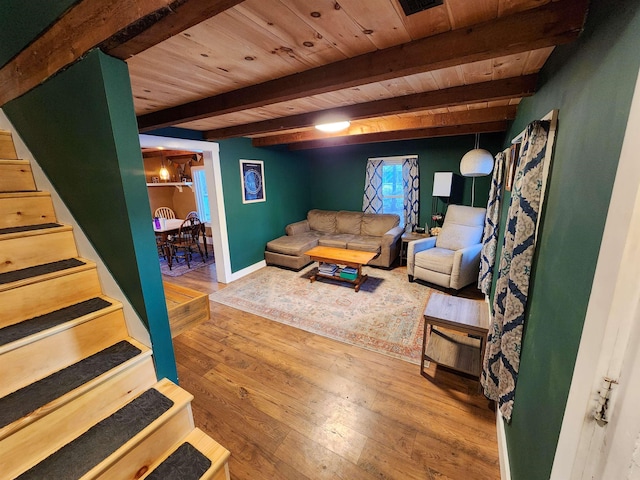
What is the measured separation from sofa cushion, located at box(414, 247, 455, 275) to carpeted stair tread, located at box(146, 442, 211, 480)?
10.6 feet

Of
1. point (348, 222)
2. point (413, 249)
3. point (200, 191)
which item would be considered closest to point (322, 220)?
point (348, 222)

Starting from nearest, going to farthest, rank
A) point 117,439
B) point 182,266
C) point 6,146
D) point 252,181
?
point 117,439
point 6,146
point 252,181
point 182,266

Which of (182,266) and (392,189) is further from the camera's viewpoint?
(392,189)

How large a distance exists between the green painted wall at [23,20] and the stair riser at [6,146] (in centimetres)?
39

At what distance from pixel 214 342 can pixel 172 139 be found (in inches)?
98.0

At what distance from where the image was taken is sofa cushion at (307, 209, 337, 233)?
539cm

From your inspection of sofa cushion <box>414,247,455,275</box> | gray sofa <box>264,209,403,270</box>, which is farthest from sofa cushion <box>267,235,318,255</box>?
sofa cushion <box>414,247,455,275</box>

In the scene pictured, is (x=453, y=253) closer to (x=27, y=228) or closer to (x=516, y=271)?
(x=516, y=271)

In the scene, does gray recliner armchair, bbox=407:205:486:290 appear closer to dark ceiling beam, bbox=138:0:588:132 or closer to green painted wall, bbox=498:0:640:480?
green painted wall, bbox=498:0:640:480

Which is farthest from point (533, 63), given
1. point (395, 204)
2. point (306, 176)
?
point (306, 176)

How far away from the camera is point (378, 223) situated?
16.0 feet

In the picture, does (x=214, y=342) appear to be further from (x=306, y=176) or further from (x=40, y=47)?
(x=306, y=176)

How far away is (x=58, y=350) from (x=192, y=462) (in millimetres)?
735

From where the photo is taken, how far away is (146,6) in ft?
2.62
